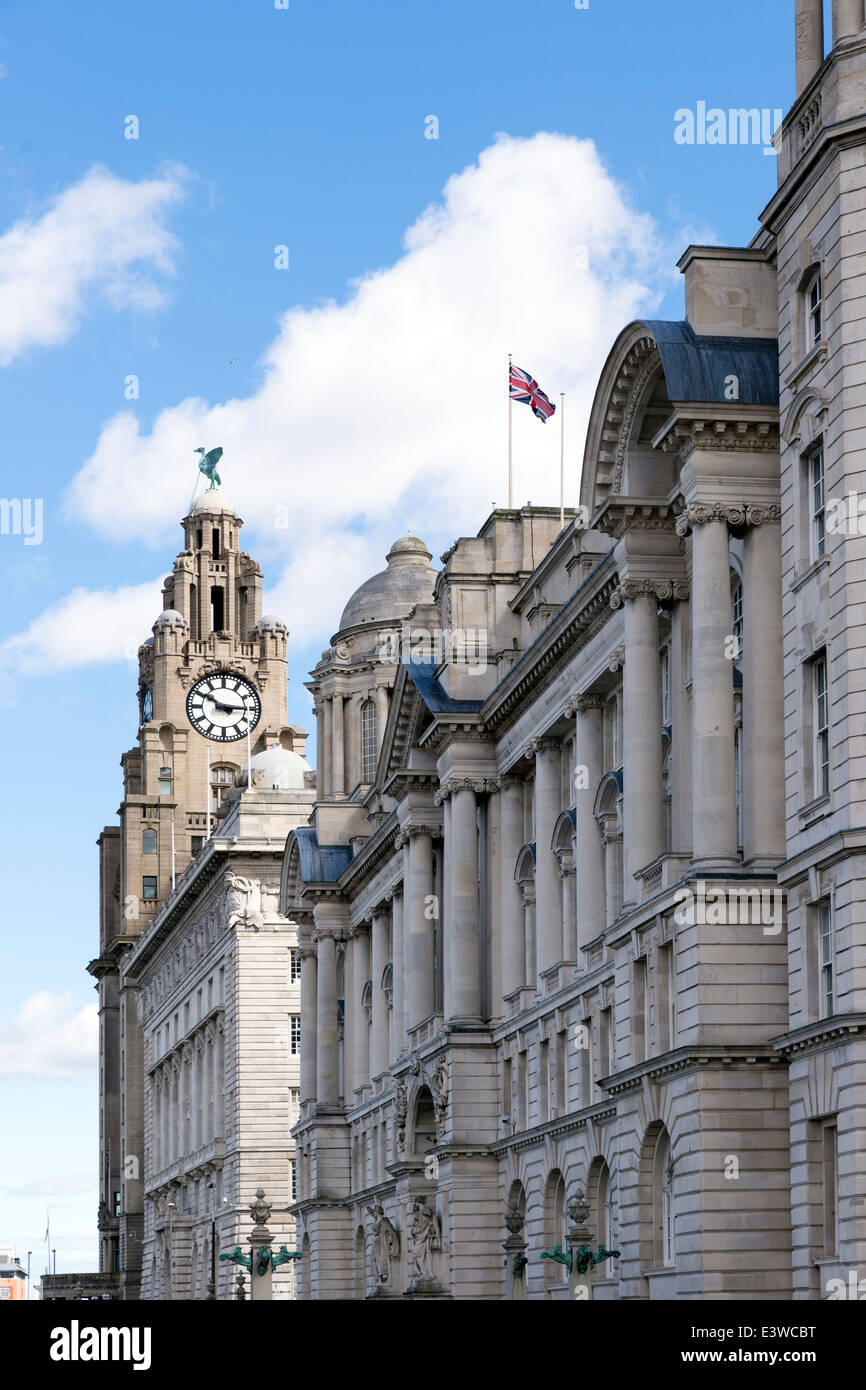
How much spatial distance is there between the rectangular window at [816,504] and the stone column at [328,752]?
61.5 m

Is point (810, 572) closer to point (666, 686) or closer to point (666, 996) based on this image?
point (666, 996)

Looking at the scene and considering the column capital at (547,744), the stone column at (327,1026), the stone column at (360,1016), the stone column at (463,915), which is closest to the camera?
the column capital at (547,744)

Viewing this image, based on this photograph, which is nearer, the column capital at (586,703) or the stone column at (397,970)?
the column capital at (586,703)

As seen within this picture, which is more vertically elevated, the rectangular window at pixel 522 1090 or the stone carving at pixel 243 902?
the stone carving at pixel 243 902

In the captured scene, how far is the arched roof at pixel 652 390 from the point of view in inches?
1918

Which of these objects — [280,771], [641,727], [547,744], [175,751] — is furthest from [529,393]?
[175,751]

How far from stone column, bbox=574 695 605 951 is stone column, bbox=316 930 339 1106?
39615mm

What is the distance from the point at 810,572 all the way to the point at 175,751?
134 meters

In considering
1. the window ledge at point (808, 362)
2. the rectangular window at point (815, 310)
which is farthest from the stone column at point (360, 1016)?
the rectangular window at point (815, 310)

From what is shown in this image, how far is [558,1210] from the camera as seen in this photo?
66.4 m

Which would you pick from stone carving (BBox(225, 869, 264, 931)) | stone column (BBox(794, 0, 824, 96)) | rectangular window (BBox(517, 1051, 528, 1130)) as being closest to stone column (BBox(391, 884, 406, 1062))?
rectangular window (BBox(517, 1051, 528, 1130))

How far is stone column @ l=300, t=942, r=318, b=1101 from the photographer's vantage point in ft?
342

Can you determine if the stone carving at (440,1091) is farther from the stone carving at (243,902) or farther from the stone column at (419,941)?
the stone carving at (243,902)
